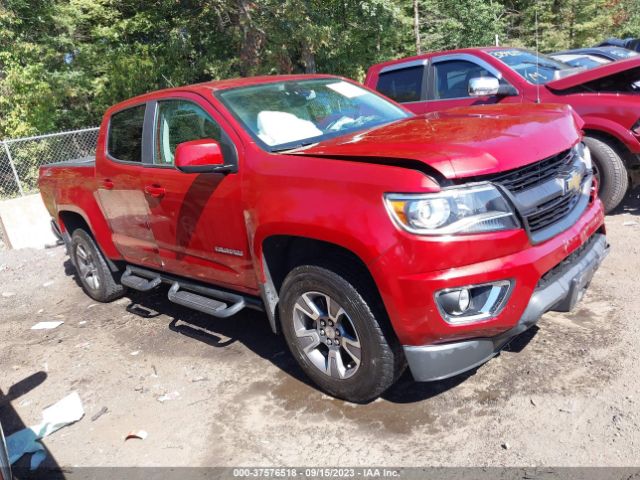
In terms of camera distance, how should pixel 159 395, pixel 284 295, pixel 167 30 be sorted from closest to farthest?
1. pixel 284 295
2. pixel 159 395
3. pixel 167 30

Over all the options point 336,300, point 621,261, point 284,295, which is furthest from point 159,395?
point 621,261

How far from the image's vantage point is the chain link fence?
9445 mm

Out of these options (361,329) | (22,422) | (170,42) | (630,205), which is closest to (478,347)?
(361,329)

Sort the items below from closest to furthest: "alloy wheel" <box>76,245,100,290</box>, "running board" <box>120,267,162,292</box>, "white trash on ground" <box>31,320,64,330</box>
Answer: "running board" <box>120,267,162,292</box> → "white trash on ground" <box>31,320,64,330</box> → "alloy wheel" <box>76,245,100,290</box>

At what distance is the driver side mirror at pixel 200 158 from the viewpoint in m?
3.33

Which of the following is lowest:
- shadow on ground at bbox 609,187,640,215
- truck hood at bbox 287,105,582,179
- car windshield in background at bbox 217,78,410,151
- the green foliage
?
shadow on ground at bbox 609,187,640,215

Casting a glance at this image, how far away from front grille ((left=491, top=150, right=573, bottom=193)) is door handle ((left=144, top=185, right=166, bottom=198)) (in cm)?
240

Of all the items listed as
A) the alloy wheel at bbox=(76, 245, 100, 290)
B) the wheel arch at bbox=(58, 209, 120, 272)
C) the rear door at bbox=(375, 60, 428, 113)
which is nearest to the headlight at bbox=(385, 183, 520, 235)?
the wheel arch at bbox=(58, 209, 120, 272)

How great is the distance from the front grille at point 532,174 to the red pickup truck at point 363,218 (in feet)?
0.03

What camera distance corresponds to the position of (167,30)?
15609mm

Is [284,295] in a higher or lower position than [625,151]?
higher

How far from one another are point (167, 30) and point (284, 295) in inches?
566

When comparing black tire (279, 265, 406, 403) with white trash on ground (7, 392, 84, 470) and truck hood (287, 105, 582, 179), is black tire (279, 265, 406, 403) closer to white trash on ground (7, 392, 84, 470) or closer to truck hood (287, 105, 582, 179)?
truck hood (287, 105, 582, 179)

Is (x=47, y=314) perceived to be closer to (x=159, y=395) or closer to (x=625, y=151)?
(x=159, y=395)
